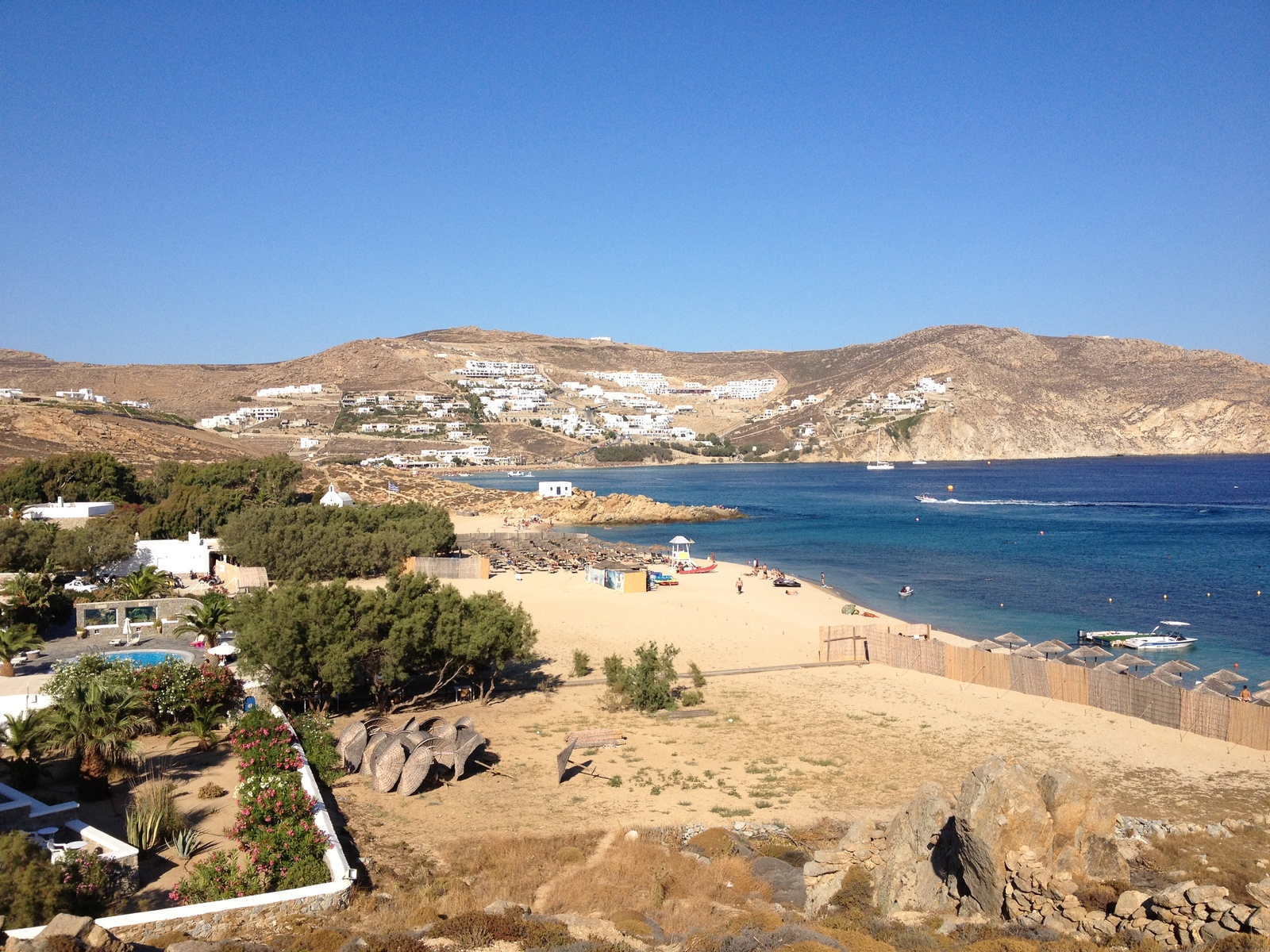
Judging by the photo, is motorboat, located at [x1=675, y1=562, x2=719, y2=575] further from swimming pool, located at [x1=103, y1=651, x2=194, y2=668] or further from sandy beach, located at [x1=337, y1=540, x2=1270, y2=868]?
swimming pool, located at [x1=103, y1=651, x2=194, y2=668]

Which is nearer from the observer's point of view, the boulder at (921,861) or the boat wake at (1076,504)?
the boulder at (921,861)

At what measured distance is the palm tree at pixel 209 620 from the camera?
17.4m

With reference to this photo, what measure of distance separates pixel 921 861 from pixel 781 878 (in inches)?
57.9

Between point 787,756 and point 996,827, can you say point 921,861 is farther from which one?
point 787,756

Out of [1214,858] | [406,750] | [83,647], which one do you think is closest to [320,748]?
[406,750]

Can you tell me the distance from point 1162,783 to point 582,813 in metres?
8.53

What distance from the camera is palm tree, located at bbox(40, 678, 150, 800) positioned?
10.8m

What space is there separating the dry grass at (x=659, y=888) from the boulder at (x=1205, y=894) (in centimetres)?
370

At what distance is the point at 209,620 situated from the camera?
17.4 m

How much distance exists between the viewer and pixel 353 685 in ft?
50.7

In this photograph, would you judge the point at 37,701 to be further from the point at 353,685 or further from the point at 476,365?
the point at 476,365

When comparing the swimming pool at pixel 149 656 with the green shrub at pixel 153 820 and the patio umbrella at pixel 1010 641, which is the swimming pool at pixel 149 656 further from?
the patio umbrella at pixel 1010 641

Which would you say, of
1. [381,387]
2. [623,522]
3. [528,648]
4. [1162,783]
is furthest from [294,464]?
[381,387]

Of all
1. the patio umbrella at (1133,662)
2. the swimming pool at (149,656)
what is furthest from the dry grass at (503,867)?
the patio umbrella at (1133,662)
